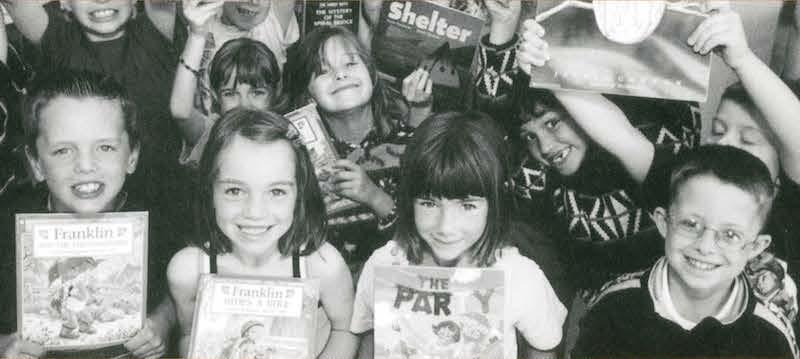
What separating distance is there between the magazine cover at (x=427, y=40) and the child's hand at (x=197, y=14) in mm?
467

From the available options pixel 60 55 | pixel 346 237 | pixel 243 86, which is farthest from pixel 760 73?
pixel 60 55

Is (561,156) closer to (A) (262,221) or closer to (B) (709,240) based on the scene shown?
(B) (709,240)

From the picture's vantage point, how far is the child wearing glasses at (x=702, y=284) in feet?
7.60

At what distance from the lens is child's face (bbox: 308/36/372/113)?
2359mm

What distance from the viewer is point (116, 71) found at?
7.83 ft

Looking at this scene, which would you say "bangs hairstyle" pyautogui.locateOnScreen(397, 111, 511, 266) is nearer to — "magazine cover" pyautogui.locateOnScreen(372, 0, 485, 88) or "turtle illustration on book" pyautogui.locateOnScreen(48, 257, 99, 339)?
"magazine cover" pyautogui.locateOnScreen(372, 0, 485, 88)

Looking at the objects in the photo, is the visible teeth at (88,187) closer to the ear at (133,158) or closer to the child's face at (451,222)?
the ear at (133,158)

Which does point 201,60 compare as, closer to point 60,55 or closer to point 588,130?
point 60,55

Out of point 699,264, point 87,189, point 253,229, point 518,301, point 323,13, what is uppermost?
point 323,13

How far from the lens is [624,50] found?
2.35 metres

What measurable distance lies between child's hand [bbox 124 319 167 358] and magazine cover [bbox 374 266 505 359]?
2.08ft

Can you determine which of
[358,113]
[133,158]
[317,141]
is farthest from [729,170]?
[133,158]

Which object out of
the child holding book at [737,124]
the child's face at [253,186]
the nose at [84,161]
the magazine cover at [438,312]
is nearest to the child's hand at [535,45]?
the child holding book at [737,124]

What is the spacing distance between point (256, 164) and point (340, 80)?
13.0 inches
